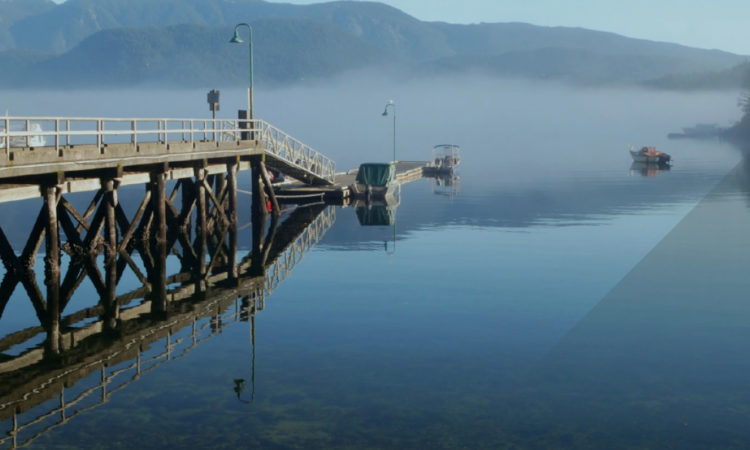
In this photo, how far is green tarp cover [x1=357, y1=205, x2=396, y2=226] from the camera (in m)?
53.2

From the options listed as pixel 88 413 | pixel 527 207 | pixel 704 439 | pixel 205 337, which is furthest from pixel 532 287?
pixel 527 207

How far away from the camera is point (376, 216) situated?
56562 millimetres

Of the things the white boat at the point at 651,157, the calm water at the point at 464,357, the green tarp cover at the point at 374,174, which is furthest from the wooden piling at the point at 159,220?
the white boat at the point at 651,157

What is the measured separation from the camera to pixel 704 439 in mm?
17172

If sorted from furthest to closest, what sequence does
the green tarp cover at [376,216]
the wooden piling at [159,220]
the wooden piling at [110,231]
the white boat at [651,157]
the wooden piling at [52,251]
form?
the white boat at [651,157], the green tarp cover at [376,216], the wooden piling at [159,220], the wooden piling at [110,231], the wooden piling at [52,251]

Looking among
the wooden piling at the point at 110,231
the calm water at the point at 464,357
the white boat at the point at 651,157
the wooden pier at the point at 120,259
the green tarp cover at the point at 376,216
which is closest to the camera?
the calm water at the point at 464,357

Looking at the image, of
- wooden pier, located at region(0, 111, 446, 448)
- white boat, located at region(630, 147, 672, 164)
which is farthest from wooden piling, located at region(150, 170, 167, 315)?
white boat, located at region(630, 147, 672, 164)

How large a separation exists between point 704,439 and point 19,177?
21.0m

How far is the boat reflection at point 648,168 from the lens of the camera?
10475 cm

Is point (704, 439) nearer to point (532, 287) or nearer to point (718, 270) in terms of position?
point (532, 287)

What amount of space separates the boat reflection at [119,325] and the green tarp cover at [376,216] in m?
11.2

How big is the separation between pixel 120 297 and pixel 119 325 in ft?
13.5

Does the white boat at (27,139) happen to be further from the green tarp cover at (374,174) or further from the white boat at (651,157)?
the white boat at (651,157)

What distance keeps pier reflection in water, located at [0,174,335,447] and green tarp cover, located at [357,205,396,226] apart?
277 inches
